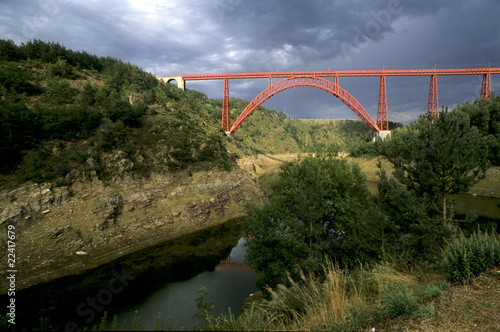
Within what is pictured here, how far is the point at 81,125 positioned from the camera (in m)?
16.1

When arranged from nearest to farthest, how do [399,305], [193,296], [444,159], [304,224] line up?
1. [399,305]
2. [444,159]
3. [304,224]
4. [193,296]

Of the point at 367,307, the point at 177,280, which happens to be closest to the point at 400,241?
the point at 367,307

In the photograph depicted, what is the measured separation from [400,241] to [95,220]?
44.7 feet

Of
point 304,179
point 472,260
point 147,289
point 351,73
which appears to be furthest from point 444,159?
point 351,73

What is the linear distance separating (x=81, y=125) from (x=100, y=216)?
659cm

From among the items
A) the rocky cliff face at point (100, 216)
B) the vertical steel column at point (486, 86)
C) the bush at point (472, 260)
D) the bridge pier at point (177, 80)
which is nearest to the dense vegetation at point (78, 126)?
the rocky cliff face at point (100, 216)

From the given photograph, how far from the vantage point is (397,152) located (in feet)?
24.0

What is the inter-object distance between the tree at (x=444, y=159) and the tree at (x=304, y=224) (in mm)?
1862

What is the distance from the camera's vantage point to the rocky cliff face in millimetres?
10805

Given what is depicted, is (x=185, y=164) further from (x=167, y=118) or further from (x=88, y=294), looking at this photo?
(x=88, y=294)

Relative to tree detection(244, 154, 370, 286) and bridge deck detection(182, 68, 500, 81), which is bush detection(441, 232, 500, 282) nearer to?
tree detection(244, 154, 370, 286)

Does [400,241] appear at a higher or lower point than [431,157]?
lower

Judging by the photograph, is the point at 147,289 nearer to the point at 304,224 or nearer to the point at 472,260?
the point at 304,224

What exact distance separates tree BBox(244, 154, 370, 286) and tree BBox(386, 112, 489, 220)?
6.11 feet
